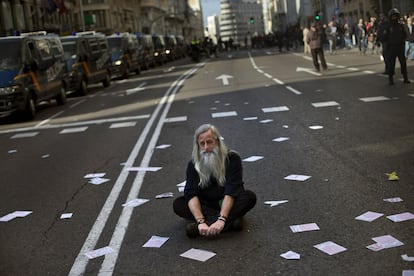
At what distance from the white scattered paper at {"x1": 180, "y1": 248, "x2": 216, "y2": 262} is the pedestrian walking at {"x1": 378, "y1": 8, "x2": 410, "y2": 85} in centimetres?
1242

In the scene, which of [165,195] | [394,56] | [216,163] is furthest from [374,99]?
[216,163]

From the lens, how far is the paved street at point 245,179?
16.3 feet

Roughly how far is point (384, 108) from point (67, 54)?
1476 centimetres

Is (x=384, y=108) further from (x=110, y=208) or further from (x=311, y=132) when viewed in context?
(x=110, y=208)

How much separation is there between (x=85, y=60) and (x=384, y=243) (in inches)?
838

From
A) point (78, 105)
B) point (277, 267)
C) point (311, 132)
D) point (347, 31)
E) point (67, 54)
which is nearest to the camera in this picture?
point (277, 267)

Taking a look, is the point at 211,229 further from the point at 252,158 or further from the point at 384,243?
the point at 252,158

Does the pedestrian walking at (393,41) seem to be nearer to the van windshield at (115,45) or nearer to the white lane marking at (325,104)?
the white lane marking at (325,104)

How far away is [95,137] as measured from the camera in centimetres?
1226

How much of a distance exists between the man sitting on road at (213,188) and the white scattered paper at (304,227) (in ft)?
1.45

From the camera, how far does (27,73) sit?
17328 millimetres

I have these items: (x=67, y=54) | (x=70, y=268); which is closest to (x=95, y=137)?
(x=70, y=268)

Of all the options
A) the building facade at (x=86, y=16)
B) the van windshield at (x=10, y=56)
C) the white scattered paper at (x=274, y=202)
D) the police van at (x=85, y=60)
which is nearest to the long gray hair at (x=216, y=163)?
the white scattered paper at (x=274, y=202)

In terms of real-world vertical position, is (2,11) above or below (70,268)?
above
